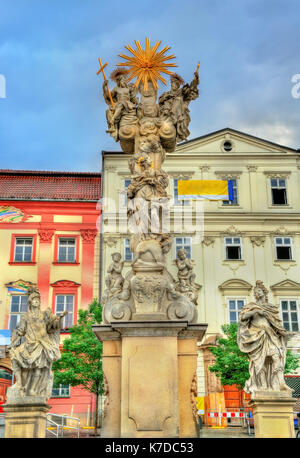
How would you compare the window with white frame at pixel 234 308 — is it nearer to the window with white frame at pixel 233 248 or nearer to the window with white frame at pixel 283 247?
the window with white frame at pixel 233 248

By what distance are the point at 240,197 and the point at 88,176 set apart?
365 inches

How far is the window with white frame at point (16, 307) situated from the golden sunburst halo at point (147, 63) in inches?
770

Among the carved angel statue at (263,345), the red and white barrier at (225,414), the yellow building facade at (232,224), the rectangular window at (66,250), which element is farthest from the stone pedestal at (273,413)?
the rectangular window at (66,250)

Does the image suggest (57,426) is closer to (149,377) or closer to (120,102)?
(149,377)

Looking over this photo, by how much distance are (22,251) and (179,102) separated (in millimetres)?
21049

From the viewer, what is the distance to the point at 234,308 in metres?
27.9

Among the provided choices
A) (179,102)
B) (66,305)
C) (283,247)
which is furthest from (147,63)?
(283,247)

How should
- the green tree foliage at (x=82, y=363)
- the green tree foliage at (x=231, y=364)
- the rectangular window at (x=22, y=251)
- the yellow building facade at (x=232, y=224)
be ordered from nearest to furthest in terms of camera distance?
the green tree foliage at (x=82, y=363) < the green tree foliage at (x=231, y=364) < the yellow building facade at (x=232, y=224) < the rectangular window at (x=22, y=251)

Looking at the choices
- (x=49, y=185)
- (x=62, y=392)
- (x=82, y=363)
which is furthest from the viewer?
(x=49, y=185)

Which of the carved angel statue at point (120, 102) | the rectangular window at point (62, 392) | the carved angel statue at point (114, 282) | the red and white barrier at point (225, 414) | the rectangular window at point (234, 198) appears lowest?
the red and white barrier at point (225, 414)

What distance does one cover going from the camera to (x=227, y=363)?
22.6 meters

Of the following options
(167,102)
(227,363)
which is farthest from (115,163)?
(167,102)

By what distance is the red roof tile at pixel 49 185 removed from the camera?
30141 millimetres
